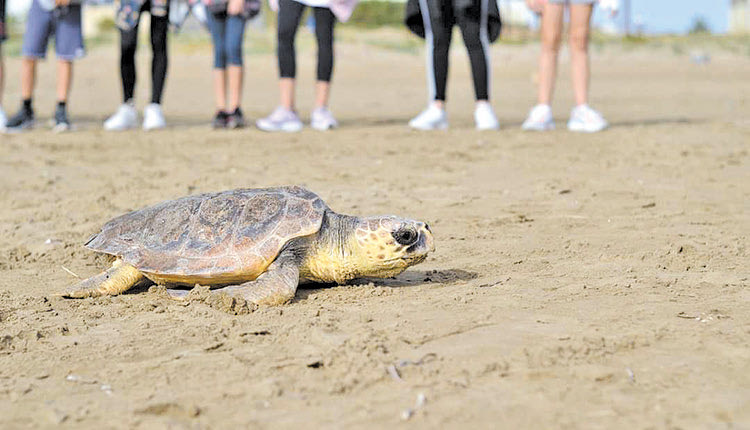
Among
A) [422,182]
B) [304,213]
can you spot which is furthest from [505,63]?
[304,213]

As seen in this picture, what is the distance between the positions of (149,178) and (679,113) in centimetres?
574

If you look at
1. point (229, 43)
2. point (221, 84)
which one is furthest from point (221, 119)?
point (229, 43)

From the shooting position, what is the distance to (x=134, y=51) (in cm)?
792

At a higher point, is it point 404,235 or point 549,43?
point 549,43

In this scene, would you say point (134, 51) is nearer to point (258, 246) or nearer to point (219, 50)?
point (219, 50)

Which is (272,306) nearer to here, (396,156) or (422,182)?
(422,182)

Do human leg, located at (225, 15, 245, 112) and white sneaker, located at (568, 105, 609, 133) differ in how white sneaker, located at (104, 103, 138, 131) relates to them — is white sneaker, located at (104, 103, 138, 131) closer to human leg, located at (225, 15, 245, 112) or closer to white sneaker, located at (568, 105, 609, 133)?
human leg, located at (225, 15, 245, 112)

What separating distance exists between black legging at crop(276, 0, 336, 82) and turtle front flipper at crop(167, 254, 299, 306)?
455cm

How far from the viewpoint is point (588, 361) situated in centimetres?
244

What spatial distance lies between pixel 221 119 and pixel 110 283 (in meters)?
4.82

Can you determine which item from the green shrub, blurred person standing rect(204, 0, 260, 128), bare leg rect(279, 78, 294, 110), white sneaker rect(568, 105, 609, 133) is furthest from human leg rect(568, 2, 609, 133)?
the green shrub

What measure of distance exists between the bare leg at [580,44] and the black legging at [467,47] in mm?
711

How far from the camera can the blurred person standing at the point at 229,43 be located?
7.68 meters

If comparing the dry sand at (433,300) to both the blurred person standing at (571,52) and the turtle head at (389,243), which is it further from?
the blurred person standing at (571,52)
